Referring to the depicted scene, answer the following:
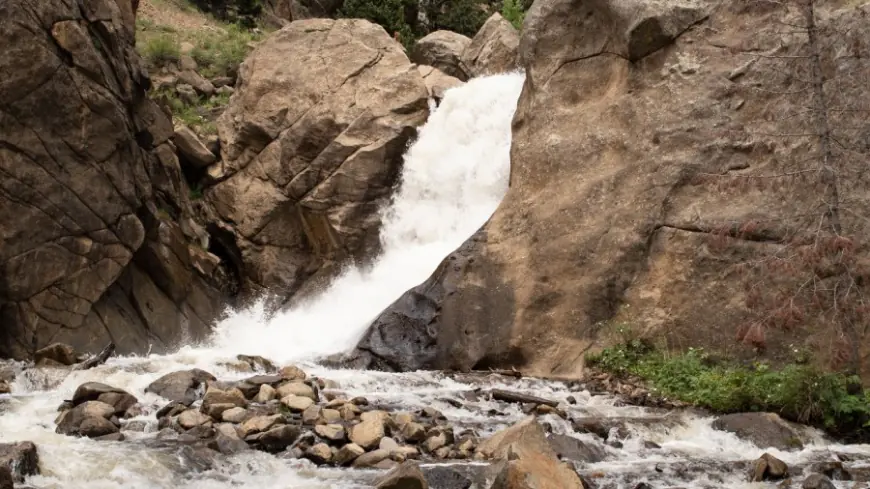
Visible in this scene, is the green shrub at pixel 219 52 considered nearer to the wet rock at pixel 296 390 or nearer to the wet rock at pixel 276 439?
the wet rock at pixel 296 390

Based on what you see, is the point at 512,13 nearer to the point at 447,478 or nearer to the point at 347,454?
the point at 347,454

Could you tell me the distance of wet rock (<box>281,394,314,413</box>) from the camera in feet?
31.2

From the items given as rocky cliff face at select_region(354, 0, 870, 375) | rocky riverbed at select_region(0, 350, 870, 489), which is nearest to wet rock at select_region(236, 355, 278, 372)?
rocky riverbed at select_region(0, 350, 870, 489)

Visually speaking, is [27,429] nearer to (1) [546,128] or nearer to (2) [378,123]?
(1) [546,128]

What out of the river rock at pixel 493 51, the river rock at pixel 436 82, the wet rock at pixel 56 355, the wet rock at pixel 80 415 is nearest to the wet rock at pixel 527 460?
the wet rock at pixel 80 415

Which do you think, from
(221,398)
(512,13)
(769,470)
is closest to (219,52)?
(512,13)

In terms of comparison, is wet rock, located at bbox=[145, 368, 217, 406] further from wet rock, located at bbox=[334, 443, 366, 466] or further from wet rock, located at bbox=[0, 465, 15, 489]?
wet rock, located at bbox=[0, 465, 15, 489]

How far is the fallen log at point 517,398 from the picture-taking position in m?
10.8

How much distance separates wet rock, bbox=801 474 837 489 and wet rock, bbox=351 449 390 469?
4.06 meters

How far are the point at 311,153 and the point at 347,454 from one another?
42.8 feet

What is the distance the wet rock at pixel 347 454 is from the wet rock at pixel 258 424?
0.93m

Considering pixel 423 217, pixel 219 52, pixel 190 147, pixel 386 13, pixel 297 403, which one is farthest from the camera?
pixel 386 13

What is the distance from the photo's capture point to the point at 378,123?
20172mm

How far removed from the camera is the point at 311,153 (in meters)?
20.1
